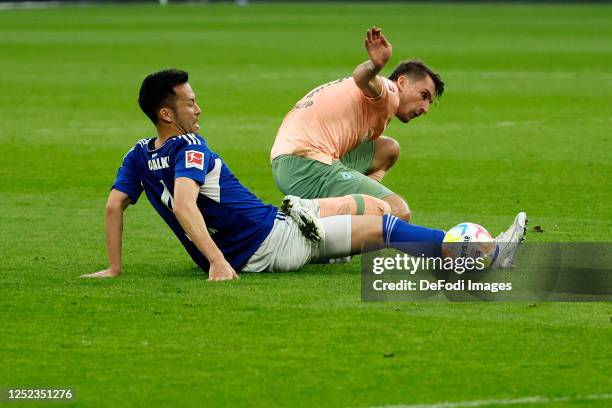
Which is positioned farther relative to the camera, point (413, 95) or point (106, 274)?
point (413, 95)

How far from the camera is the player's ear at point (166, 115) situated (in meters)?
9.12

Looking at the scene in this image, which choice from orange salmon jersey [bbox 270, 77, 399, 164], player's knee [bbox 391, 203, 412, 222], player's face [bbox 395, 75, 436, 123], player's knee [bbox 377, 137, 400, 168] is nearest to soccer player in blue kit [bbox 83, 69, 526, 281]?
player's knee [bbox 391, 203, 412, 222]

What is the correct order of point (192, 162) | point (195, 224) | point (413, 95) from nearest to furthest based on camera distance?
1. point (195, 224)
2. point (192, 162)
3. point (413, 95)

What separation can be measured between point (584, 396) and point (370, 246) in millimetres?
3073

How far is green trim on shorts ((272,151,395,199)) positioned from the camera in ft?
32.2

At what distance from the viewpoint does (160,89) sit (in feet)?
29.8

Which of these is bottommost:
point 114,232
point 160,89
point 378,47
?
point 114,232

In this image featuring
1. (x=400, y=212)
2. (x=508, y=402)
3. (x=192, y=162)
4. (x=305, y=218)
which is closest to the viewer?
(x=508, y=402)

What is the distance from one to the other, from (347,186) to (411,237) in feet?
2.86

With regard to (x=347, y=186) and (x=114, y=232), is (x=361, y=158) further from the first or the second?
(x=114, y=232)

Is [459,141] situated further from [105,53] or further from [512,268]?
[105,53]

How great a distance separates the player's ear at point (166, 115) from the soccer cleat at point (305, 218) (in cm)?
87

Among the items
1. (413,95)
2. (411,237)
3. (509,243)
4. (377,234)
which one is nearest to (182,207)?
(377,234)

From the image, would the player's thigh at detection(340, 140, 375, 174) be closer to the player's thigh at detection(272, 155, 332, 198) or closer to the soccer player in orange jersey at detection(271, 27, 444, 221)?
the soccer player in orange jersey at detection(271, 27, 444, 221)
